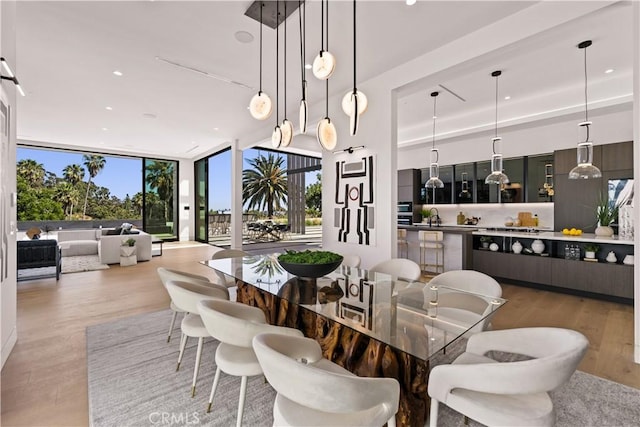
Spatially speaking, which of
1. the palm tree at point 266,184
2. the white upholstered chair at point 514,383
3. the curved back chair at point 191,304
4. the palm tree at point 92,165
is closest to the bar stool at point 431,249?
the white upholstered chair at point 514,383

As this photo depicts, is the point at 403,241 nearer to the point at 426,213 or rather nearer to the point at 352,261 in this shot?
the point at 426,213

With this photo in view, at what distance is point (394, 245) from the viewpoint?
412 cm

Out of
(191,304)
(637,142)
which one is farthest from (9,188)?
(637,142)

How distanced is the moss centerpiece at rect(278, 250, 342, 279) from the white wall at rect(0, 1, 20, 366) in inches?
95.1

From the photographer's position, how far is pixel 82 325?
3.37 m

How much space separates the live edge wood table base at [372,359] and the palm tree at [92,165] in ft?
37.4

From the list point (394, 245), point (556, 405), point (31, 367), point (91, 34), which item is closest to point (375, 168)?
point (394, 245)

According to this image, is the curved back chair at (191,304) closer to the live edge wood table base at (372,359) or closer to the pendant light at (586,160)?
the live edge wood table base at (372,359)

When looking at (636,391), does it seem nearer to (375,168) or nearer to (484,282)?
(484,282)

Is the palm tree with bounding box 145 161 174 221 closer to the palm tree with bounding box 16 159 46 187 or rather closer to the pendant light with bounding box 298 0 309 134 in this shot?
the palm tree with bounding box 16 159 46 187

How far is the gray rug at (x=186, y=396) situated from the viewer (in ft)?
6.11

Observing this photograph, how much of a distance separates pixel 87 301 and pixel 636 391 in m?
5.93

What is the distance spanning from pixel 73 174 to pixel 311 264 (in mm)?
11872

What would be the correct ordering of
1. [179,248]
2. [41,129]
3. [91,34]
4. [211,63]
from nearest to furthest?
[91,34] < [211,63] < [41,129] < [179,248]
